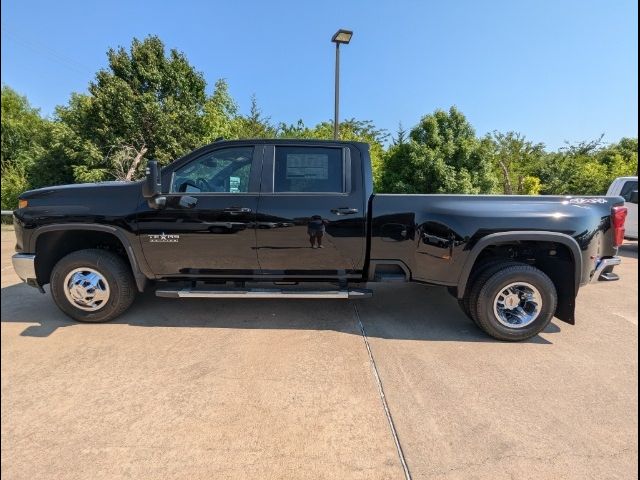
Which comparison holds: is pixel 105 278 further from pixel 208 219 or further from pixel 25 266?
pixel 208 219

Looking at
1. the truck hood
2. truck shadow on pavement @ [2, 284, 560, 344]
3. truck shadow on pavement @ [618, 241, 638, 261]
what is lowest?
truck shadow on pavement @ [2, 284, 560, 344]

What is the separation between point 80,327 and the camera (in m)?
3.54

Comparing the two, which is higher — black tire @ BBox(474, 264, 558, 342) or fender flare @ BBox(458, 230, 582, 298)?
fender flare @ BBox(458, 230, 582, 298)

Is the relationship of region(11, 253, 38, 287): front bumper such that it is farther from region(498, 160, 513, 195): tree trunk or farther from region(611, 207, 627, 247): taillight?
region(498, 160, 513, 195): tree trunk

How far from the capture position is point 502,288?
11.0ft

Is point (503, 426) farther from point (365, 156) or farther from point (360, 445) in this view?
point (365, 156)

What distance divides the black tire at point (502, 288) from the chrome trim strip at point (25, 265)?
4.50m

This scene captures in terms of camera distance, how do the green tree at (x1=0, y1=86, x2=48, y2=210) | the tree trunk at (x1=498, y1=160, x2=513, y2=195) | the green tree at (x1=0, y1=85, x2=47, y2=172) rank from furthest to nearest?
1. the tree trunk at (x1=498, y1=160, x2=513, y2=195)
2. the green tree at (x1=0, y1=85, x2=47, y2=172)
3. the green tree at (x1=0, y1=86, x2=48, y2=210)

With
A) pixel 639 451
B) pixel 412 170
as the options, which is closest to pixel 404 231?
pixel 639 451

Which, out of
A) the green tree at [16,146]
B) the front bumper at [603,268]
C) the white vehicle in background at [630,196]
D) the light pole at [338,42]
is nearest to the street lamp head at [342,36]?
the light pole at [338,42]

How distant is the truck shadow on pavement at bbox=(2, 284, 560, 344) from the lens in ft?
11.8

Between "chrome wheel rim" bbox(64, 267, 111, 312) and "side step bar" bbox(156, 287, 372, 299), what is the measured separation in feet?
2.08

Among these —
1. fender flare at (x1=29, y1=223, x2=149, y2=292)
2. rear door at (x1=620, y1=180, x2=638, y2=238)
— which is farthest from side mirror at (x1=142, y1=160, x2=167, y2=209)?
rear door at (x1=620, y1=180, x2=638, y2=238)

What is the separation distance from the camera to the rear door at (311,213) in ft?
11.2
